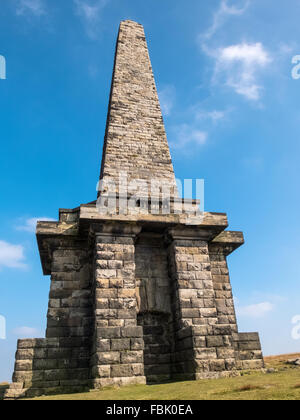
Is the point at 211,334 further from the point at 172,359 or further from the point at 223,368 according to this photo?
the point at 172,359

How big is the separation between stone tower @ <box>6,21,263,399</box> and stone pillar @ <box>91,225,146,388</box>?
0.02m

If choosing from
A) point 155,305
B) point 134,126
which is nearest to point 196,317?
point 155,305

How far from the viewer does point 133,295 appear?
7691 millimetres

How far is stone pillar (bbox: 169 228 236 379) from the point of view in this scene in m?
6.98

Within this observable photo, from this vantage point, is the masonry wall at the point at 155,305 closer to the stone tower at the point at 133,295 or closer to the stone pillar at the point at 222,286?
the stone tower at the point at 133,295

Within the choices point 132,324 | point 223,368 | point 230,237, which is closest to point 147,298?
point 132,324

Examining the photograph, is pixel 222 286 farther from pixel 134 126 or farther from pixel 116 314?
pixel 134 126

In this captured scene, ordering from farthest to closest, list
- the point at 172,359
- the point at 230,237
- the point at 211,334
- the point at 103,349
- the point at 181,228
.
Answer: the point at 230,237
the point at 181,228
the point at 172,359
the point at 211,334
the point at 103,349

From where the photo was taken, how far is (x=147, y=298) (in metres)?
8.56

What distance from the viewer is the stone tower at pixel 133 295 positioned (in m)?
7.02

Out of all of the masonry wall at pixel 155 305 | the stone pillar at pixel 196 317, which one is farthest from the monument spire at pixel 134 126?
the stone pillar at pixel 196 317

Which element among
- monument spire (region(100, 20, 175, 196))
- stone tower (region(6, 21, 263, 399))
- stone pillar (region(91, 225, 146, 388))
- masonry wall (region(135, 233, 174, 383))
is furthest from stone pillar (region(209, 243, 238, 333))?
stone pillar (region(91, 225, 146, 388))
